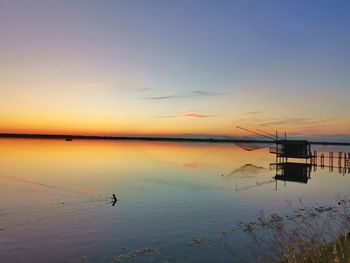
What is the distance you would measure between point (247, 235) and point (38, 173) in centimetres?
4339

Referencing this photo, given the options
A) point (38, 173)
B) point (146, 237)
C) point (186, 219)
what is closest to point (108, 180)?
point (38, 173)

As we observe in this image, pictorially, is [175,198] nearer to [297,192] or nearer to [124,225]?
[124,225]

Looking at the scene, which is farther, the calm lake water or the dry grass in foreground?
the calm lake water

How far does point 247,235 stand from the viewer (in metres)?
23.9

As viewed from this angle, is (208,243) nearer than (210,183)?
Yes

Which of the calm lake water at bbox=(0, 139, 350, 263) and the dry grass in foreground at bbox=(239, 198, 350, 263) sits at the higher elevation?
the dry grass in foreground at bbox=(239, 198, 350, 263)

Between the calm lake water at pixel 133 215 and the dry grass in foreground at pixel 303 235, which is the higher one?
the dry grass in foreground at pixel 303 235

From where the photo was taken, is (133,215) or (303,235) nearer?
(303,235)

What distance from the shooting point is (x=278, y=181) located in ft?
193

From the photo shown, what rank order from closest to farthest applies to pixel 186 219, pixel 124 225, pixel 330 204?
1. pixel 124 225
2. pixel 186 219
3. pixel 330 204

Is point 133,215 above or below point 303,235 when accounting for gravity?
below

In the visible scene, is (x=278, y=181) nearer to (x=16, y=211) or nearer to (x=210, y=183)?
(x=210, y=183)

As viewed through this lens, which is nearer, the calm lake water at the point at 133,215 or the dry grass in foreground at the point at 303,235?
the dry grass in foreground at the point at 303,235

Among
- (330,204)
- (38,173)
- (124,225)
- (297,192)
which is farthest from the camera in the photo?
(38,173)
